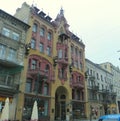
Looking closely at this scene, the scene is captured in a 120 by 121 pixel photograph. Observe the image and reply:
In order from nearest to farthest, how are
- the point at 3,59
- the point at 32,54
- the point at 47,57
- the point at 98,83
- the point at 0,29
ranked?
1. the point at 3,59
2. the point at 0,29
3. the point at 32,54
4. the point at 47,57
5. the point at 98,83

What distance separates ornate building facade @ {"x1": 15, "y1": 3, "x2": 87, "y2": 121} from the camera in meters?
31.5

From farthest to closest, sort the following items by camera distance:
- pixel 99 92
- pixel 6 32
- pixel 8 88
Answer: pixel 99 92
pixel 6 32
pixel 8 88

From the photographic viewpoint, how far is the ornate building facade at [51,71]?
3148 cm

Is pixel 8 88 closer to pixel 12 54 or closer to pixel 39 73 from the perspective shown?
pixel 12 54

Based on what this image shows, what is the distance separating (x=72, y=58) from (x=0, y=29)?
20.5 meters

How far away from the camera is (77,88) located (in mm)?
42000

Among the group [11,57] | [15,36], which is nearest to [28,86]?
[11,57]

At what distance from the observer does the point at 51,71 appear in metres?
36.2

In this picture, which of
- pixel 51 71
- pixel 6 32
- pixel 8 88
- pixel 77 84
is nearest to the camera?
pixel 8 88

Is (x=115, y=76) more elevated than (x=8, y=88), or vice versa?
(x=115, y=76)

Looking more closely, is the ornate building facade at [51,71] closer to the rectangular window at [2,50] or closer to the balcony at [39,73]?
the balcony at [39,73]

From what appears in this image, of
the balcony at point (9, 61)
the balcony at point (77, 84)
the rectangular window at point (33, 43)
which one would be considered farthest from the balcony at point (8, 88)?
the balcony at point (77, 84)

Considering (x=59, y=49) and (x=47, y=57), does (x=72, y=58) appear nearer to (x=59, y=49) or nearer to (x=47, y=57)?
(x=59, y=49)

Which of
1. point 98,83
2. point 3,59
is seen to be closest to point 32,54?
point 3,59
